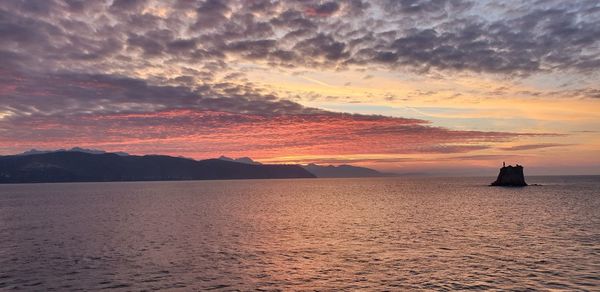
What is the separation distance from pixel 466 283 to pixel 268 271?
733 inches

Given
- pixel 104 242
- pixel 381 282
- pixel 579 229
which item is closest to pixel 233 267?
pixel 381 282

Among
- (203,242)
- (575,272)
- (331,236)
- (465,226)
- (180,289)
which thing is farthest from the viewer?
(465,226)

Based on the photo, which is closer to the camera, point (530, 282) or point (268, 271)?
point (530, 282)

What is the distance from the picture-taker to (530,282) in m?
37.7

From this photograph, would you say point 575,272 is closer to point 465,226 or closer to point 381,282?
point 381,282

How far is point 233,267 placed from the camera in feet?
148

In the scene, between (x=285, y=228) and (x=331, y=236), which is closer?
(x=331, y=236)

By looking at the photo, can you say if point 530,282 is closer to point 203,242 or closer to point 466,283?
point 466,283

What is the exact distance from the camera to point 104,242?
62.5 meters

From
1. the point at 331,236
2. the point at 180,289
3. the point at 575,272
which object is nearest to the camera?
the point at 180,289

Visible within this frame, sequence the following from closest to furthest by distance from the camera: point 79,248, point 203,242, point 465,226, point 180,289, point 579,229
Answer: point 180,289, point 79,248, point 203,242, point 579,229, point 465,226

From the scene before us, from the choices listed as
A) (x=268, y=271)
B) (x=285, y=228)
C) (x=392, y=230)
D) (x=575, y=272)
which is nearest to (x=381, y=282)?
(x=268, y=271)

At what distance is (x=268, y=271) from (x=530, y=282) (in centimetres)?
2404

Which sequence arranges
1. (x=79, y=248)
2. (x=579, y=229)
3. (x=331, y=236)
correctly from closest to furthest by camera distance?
1. (x=79, y=248)
2. (x=331, y=236)
3. (x=579, y=229)
